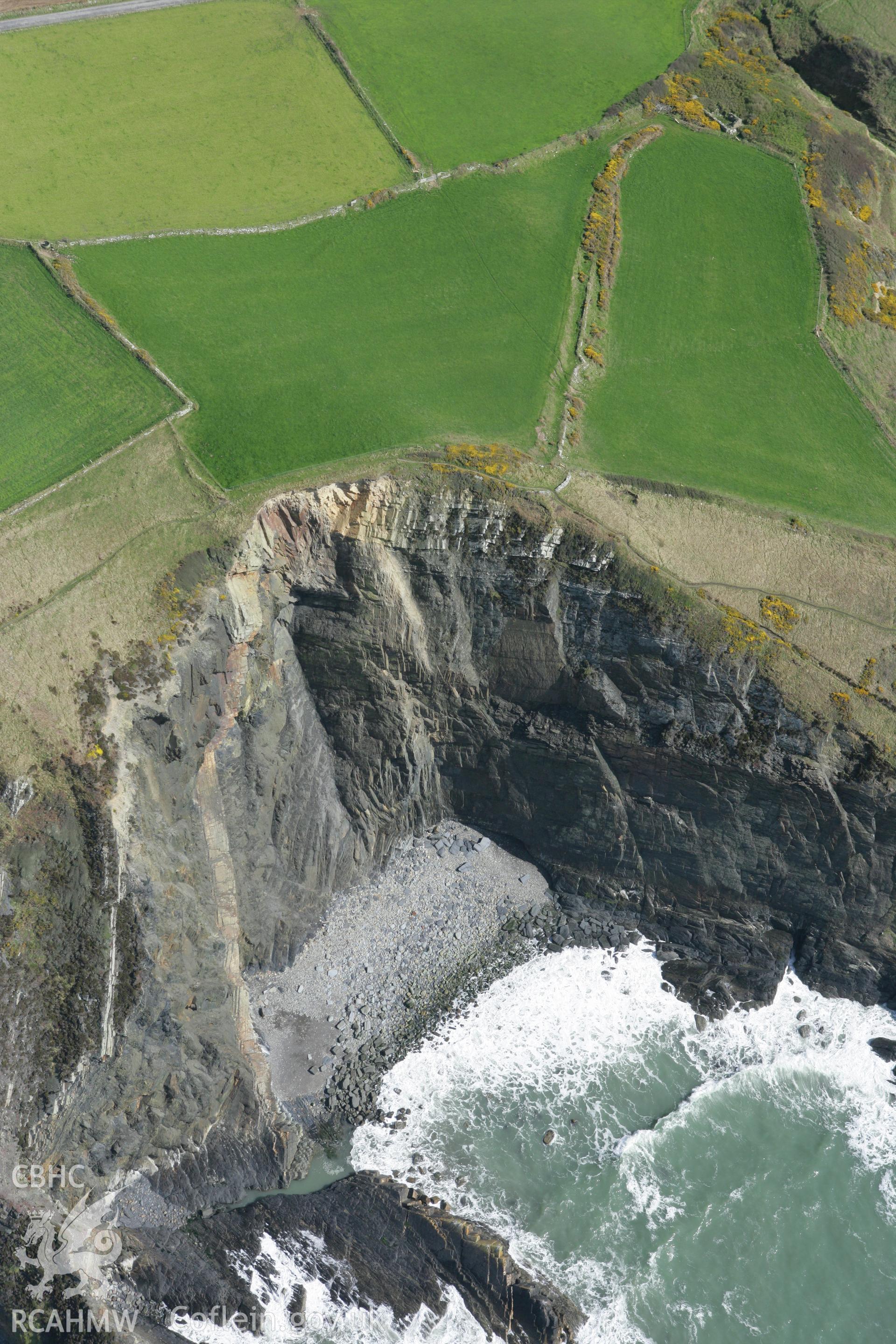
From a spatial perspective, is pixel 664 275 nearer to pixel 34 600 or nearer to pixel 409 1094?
pixel 34 600

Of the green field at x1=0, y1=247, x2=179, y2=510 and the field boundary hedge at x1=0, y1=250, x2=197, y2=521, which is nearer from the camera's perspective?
the field boundary hedge at x1=0, y1=250, x2=197, y2=521

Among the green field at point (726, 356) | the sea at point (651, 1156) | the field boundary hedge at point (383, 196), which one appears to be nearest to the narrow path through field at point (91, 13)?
the field boundary hedge at point (383, 196)

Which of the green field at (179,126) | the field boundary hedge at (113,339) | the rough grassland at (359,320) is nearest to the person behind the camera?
the field boundary hedge at (113,339)

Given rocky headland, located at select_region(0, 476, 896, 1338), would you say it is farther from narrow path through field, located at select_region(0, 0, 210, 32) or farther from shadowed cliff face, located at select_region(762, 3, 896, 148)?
shadowed cliff face, located at select_region(762, 3, 896, 148)

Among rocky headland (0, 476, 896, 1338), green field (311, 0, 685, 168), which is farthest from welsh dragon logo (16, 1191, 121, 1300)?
green field (311, 0, 685, 168)

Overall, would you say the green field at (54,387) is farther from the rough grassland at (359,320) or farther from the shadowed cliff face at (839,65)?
the shadowed cliff face at (839,65)

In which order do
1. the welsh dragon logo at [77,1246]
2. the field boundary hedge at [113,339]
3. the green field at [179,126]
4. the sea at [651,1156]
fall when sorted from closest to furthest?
the welsh dragon logo at [77,1246], the sea at [651,1156], the field boundary hedge at [113,339], the green field at [179,126]

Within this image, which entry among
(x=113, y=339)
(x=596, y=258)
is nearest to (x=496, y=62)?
(x=596, y=258)
